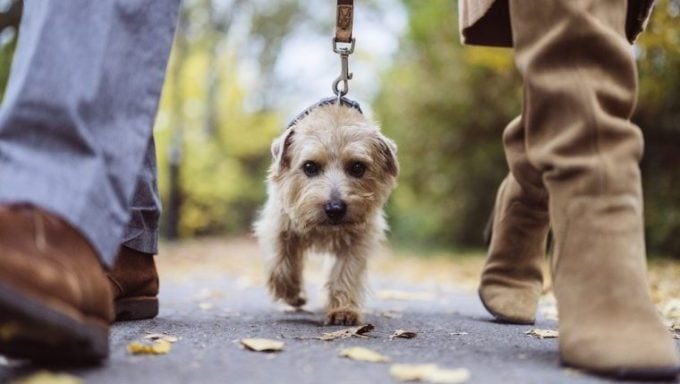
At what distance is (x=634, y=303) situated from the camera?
6.53 ft

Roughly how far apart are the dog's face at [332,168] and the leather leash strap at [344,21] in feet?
1.87

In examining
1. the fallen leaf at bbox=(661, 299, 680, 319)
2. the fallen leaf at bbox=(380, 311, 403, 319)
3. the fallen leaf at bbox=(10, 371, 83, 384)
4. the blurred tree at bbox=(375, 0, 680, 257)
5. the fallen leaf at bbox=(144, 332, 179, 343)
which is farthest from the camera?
the blurred tree at bbox=(375, 0, 680, 257)

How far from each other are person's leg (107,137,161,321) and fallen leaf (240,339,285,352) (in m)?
0.92

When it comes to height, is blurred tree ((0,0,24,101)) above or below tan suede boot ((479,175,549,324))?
above

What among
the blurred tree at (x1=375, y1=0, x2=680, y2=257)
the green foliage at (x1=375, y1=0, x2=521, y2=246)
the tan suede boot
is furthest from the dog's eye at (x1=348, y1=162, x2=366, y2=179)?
the green foliage at (x1=375, y1=0, x2=521, y2=246)

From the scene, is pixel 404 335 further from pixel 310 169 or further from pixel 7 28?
pixel 7 28

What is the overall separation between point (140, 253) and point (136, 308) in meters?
0.24

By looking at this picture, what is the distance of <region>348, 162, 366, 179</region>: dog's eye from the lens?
3920mm

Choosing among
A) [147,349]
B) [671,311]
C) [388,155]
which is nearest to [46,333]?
[147,349]

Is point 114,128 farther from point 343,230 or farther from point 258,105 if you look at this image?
point 258,105

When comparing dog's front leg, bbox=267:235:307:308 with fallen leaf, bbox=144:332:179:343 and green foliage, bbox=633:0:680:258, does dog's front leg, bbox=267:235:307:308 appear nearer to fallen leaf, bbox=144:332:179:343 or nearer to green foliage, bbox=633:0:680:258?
fallen leaf, bbox=144:332:179:343

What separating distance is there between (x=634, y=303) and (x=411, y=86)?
47.7ft

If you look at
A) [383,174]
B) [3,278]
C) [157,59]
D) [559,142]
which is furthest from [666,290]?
[3,278]

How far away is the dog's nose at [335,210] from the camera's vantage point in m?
3.67
